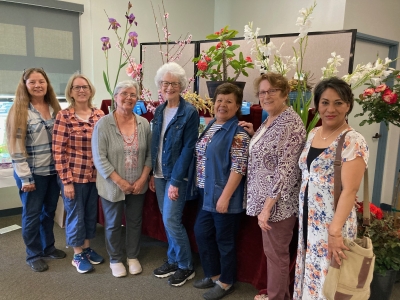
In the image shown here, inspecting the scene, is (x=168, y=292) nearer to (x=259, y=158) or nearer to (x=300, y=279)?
(x=300, y=279)

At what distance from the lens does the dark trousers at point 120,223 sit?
7.11 feet

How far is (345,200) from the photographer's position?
4.25 ft

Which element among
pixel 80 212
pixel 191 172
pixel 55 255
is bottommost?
pixel 55 255

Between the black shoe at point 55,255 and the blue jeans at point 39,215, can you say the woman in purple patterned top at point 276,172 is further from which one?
the black shoe at point 55,255

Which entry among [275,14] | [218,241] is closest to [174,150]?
[218,241]

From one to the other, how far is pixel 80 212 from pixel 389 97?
2.05 m

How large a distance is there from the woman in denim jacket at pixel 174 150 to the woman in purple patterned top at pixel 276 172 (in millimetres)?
416

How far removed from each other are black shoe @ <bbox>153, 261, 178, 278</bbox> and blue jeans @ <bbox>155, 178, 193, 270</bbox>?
3.2 inches

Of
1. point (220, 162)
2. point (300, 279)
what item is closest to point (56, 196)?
point (220, 162)

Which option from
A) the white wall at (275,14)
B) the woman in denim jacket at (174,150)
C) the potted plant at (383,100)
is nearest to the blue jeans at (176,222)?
the woman in denim jacket at (174,150)

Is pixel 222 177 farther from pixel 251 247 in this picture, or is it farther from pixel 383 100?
pixel 383 100

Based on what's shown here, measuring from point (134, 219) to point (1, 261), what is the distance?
108 cm

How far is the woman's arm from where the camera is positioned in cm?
128

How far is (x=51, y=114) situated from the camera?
7.40 feet
